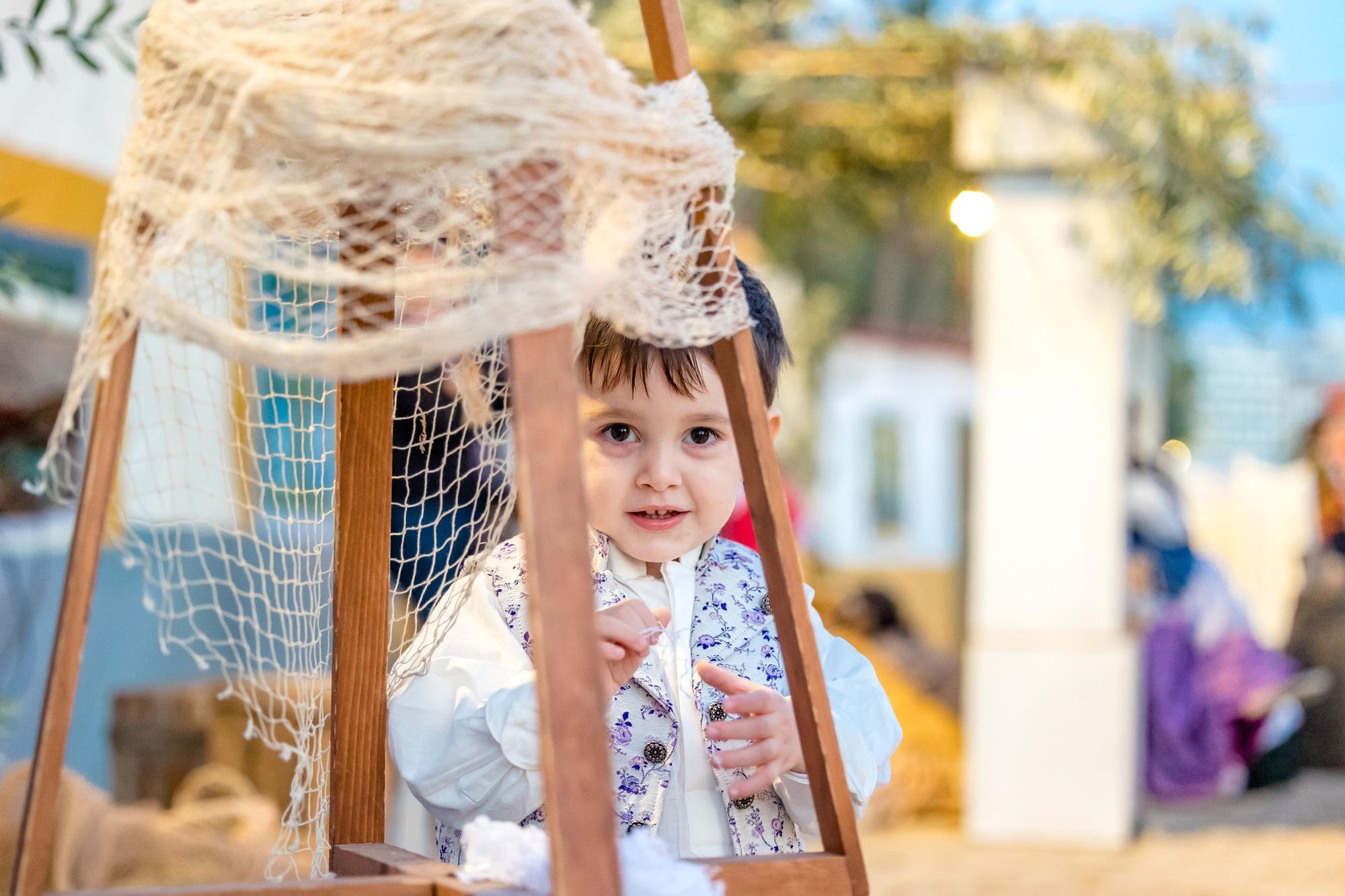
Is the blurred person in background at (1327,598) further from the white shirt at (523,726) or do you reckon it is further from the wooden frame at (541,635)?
the wooden frame at (541,635)

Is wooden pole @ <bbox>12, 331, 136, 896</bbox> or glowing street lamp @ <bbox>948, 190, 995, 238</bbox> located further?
glowing street lamp @ <bbox>948, 190, 995, 238</bbox>

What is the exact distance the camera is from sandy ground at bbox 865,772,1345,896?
4.52 m

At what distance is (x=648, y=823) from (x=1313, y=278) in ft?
18.8

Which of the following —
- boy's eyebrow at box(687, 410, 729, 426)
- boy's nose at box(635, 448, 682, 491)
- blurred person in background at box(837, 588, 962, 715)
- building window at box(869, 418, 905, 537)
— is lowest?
boy's nose at box(635, 448, 682, 491)

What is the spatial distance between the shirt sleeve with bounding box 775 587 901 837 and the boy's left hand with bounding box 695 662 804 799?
0.24ft

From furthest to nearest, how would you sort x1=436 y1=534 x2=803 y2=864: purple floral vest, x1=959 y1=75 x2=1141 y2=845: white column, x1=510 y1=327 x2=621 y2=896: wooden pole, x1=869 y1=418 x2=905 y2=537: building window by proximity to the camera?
x1=869 y1=418 x2=905 y2=537: building window → x1=959 y1=75 x2=1141 y2=845: white column → x1=436 y1=534 x2=803 y2=864: purple floral vest → x1=510 y1=327 x2=621 y2=896: wooden pole

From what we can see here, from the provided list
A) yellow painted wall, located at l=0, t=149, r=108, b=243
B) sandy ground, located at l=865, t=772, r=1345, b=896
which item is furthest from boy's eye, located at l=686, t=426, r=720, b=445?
sandy ground, located at l=865, t=772, r=1345, b=896

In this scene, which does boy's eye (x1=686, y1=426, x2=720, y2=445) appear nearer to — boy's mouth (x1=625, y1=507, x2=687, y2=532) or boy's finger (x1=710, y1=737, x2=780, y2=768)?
boy's mouth (x1=625, y1=507, x2=687, y2=532)

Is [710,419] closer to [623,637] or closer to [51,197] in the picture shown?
[623,637]

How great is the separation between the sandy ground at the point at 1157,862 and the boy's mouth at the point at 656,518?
327 cm

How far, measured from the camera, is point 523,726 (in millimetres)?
1275

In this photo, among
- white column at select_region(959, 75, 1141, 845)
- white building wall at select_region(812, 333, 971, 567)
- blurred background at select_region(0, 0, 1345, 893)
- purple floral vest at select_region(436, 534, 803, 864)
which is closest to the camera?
purple floral vest at select_region(436, 534, 803, 864)

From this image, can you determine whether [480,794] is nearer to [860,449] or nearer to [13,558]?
[13,558]

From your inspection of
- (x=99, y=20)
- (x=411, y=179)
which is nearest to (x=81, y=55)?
(x=99, y=20)
